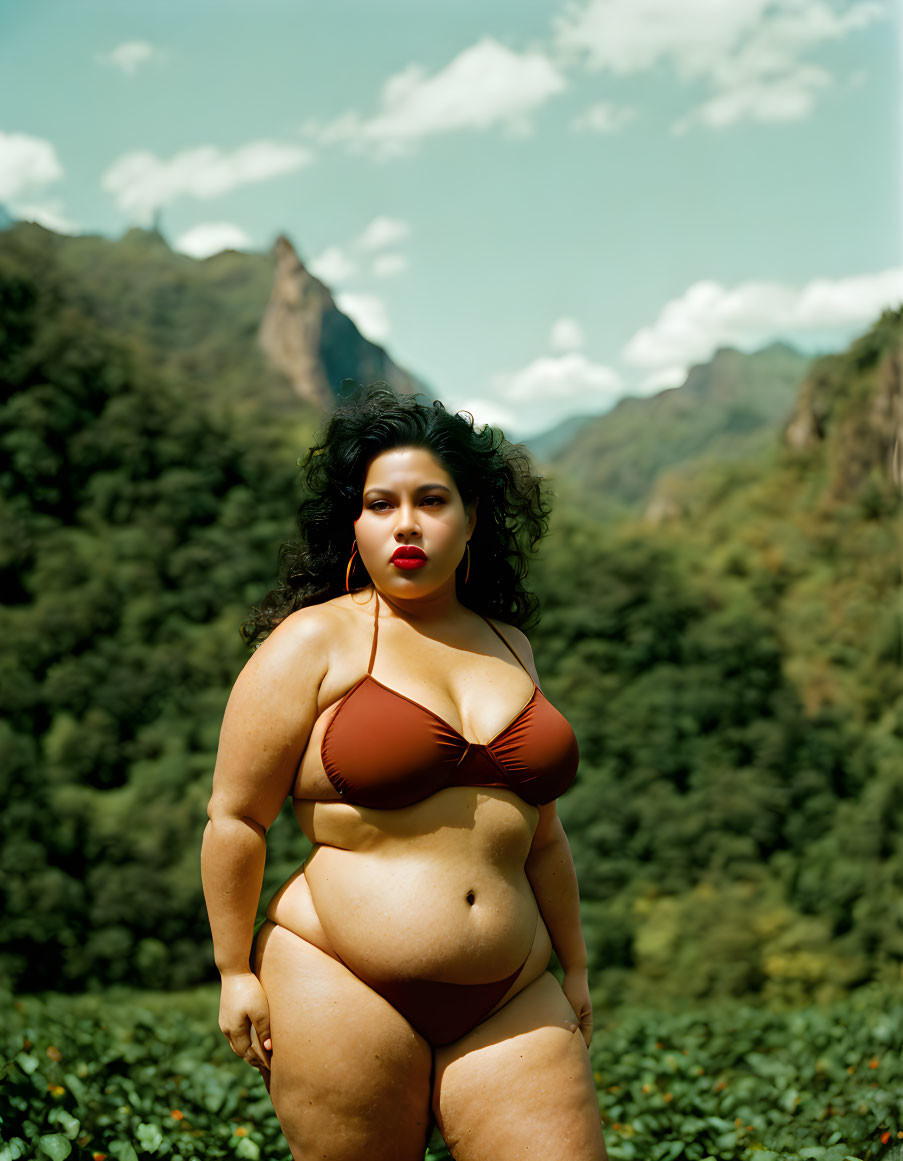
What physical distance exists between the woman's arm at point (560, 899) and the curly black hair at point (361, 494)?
0.58 metres

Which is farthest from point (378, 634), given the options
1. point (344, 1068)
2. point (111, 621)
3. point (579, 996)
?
point (111, 621)

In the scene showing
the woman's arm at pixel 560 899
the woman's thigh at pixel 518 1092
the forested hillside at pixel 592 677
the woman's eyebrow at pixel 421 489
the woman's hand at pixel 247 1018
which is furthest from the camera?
the forested hillside at pixel 592 677

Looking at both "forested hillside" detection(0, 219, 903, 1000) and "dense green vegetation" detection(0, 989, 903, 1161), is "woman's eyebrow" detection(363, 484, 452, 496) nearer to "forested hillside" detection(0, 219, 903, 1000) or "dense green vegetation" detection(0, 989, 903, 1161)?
"dense green vegetation" detection(0, 989, 903, 1161)

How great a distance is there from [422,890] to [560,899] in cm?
51

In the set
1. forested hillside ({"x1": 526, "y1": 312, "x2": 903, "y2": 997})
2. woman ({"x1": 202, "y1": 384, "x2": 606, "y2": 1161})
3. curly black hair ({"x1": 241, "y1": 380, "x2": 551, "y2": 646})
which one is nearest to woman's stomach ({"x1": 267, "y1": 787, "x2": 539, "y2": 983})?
woman ({"x1": 202, "y1": 384, "x2": 606, "y2": 1161})

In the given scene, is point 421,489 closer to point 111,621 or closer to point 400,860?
point 400,860

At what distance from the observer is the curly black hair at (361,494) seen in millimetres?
2453

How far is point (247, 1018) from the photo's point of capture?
2.25 m

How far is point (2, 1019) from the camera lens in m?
4.33

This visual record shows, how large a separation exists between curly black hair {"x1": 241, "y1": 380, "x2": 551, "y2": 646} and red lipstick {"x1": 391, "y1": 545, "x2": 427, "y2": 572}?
0.21 m

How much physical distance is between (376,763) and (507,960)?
0.48 m

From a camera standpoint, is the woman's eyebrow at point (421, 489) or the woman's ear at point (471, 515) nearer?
the woman's eyebrow at point (421, 489)

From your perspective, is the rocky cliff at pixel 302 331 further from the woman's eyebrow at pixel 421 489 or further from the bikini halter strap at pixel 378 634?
the woman's eyebrow at pixel 421 489

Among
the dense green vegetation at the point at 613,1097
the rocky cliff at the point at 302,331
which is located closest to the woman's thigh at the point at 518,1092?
the dense green vegetation at the point at 613,1097
